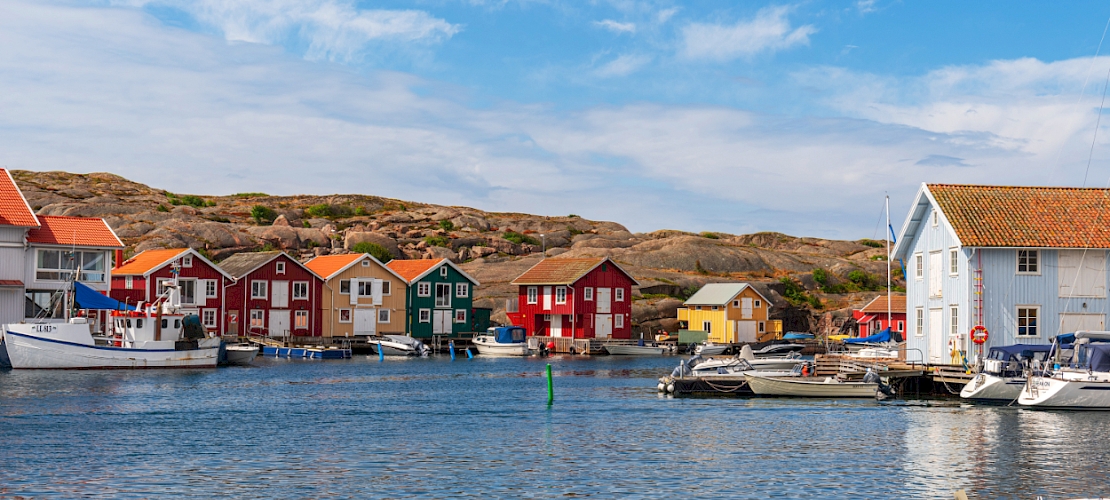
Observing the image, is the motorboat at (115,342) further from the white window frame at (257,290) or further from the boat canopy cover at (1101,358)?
the boat canopy cover at (1101,358)

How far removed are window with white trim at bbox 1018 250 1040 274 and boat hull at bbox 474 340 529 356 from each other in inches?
1930

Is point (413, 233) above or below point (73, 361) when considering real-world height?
above

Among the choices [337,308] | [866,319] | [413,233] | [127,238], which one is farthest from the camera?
[413,233]

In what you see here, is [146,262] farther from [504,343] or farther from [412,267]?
[504,343]

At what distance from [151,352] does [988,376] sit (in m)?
48.7

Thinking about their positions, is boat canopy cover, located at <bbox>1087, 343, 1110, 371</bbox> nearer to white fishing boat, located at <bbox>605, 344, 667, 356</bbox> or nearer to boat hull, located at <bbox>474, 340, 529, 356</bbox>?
boat hull, located at <bbox>474, 340, 529, 356</bbox>

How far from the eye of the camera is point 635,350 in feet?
319

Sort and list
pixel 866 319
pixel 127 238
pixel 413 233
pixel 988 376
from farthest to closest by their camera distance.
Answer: pixel 413 233
pixel 127 238
pixel 866 319
pixel 988 376

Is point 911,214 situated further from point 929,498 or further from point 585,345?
point 585,345

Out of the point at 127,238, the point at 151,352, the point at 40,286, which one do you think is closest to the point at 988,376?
the point at 151,352

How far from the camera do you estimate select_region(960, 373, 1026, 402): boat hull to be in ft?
151

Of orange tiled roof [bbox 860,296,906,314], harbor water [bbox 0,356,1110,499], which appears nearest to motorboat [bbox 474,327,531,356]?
orange tiled roof [bbox 860,296,906,314]

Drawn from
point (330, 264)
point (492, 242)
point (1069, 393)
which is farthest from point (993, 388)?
point (492, 242)

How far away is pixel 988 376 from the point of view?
46.3 metres
